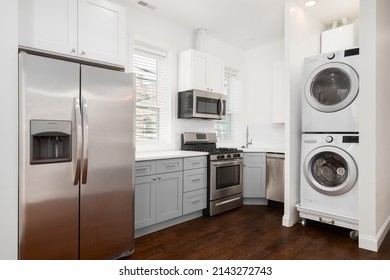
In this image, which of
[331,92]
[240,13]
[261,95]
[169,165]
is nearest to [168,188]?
[169,165]

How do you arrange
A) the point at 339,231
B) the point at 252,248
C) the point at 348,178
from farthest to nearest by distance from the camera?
the point at 339,231 < the point at 348,178 < the point at 252,248

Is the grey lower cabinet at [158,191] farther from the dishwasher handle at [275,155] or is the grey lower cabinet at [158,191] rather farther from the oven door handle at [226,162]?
the dishwasher handle at [275,155]

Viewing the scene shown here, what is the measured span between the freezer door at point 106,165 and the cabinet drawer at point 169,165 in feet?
2.09

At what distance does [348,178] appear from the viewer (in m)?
2.72

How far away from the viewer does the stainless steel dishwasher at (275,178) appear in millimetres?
3791

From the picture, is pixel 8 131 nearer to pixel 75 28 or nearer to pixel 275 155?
pixel 75 28

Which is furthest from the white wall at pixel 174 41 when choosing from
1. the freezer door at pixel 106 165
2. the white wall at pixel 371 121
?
the white wall at pixel 371 121

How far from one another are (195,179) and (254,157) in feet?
4.09

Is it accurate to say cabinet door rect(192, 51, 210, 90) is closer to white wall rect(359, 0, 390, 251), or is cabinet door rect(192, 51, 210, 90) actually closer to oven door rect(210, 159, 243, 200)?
oven door rect(210, 159, 243, 200)

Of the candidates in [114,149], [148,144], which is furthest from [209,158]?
[114,149]

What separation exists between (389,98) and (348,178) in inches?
42.4

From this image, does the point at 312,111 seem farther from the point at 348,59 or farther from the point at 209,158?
the point at 209,158

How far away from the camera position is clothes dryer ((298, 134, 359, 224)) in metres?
2.71

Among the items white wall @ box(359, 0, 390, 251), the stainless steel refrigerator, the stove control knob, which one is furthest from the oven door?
white wall @ box(359, 0, 390, 251)
